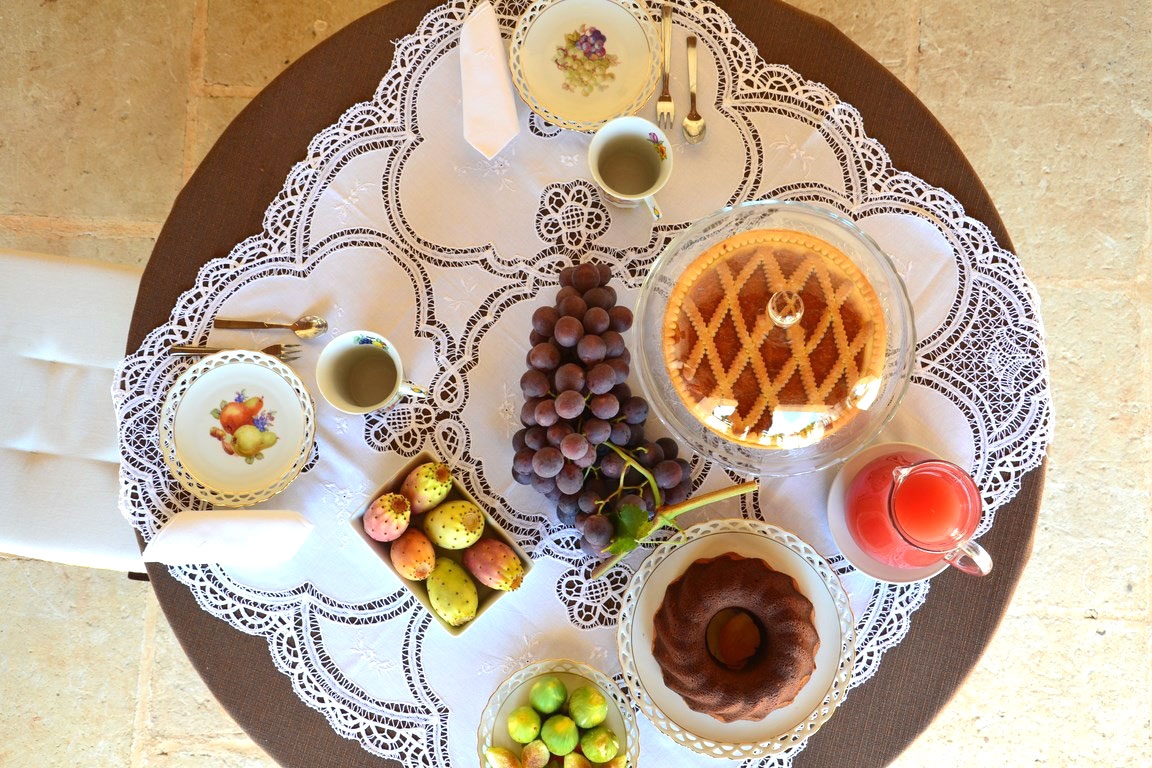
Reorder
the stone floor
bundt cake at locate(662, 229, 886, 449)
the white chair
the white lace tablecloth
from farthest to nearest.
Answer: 1. the stone floor
2. the white chair
3. the white lace tablecloth
4. bundt cake at locate(662, 229, 886, 449)

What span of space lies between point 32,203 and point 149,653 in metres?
1.08

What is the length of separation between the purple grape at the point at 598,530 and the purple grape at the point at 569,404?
0.40ft

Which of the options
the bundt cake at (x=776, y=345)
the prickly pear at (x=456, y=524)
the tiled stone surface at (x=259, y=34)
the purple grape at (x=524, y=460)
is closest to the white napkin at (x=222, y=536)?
the prickly pear at (x=456, y=524)

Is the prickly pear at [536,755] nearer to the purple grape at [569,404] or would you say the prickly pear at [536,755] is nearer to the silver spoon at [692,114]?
the purple grape at [569,404]

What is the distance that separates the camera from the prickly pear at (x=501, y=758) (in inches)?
35.8

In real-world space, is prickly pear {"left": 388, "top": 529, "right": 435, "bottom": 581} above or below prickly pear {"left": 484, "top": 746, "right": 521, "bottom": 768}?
above

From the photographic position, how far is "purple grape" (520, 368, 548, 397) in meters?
0.91

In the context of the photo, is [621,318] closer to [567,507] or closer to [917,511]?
[567,507]

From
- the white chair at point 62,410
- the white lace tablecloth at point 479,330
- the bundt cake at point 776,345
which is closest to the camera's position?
the bundt cake at point 776,345

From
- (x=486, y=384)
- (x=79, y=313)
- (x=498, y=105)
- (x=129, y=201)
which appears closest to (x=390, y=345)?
(x=486, y=384)

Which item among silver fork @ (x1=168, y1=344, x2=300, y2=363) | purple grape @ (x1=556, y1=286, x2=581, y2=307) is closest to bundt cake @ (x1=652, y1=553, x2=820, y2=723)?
purple grape @ (x1=556, y1=286, x2=581, y2=307)

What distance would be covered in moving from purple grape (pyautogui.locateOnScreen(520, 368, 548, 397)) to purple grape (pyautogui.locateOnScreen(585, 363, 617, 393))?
6 cm

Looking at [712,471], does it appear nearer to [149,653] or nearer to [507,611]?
[507,611]

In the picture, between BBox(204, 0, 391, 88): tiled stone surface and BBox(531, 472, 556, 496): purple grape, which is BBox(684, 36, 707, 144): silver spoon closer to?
BBox(531, 472, 556, 496): purple grape
